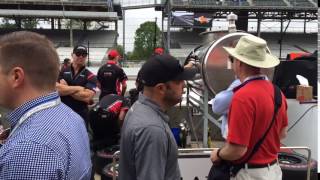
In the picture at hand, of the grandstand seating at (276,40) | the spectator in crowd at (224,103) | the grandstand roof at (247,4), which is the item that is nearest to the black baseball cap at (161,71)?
the spectator in crowd at (224,103)

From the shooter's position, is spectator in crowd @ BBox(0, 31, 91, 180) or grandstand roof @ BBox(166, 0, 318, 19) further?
grandstand roof @ BBox(166, 0, 318, 19)

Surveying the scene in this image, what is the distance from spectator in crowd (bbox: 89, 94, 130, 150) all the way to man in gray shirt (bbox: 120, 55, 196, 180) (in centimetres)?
348

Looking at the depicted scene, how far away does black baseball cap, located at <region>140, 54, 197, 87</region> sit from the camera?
2357 mm

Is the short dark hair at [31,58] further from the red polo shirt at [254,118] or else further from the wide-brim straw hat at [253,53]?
the wide-brim straw hat at [253,53]

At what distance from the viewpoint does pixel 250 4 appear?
121 ft

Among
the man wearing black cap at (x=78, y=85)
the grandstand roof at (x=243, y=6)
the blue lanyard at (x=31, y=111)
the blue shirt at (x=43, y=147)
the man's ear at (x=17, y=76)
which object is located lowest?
the man wearing black cap at (x=78, y=85)

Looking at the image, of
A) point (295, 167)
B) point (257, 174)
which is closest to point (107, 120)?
point (295, 167)

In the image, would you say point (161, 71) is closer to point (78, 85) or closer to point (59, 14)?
point (78, 85)

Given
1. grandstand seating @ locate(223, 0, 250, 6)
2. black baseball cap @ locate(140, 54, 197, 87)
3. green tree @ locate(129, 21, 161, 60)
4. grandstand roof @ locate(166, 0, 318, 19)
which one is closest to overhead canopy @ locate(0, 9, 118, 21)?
grandstand roof @ locate(166, 0, 318, 19)

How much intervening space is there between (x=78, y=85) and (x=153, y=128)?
3.40m

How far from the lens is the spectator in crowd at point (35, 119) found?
1347mm

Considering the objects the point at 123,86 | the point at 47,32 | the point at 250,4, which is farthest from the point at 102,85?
the point at 47,32

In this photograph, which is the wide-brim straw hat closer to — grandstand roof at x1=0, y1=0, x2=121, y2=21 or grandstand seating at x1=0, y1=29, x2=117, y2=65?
grandstand seating at x1=0, y1=29, x2=117, y2=65

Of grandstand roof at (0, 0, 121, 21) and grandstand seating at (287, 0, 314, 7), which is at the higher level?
grandstand seating at (287, 0, 314, 7)
